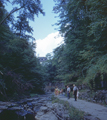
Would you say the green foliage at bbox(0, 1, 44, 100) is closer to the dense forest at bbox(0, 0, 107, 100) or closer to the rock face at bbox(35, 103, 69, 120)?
the dense forest at bbox(0, 0, 107, 100)

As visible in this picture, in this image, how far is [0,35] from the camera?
572 inches

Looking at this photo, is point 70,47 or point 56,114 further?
point 70,47

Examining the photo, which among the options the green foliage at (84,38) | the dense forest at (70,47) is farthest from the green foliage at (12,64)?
the green foliage at (84,38)

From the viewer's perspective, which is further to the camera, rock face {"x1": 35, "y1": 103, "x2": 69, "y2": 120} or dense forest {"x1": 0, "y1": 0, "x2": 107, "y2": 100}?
dense forest {"x1": 0, "y1": 0, "x2": 107, "y2": 100}

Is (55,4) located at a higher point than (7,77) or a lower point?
higher

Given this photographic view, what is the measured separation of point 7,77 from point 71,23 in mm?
11015

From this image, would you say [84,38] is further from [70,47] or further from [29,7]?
[29,7]

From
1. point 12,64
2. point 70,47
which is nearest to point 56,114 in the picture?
point 70,47

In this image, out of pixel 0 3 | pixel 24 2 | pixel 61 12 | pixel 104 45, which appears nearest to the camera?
pixel 104 45

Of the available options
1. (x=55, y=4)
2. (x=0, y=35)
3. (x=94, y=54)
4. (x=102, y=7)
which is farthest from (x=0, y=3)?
(x=94, y=54)

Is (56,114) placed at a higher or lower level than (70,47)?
lower

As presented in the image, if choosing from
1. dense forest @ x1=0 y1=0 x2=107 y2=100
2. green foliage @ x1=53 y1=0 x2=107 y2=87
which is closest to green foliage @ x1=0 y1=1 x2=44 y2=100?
dense forest @ x1=0 y1=0 x2=107 y2=100

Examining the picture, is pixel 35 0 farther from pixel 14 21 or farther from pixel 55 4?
pixel 14 21

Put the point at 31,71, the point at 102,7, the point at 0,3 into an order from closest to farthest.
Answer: the point at 102,7 < the point at 0,3 < the point at 31,71
